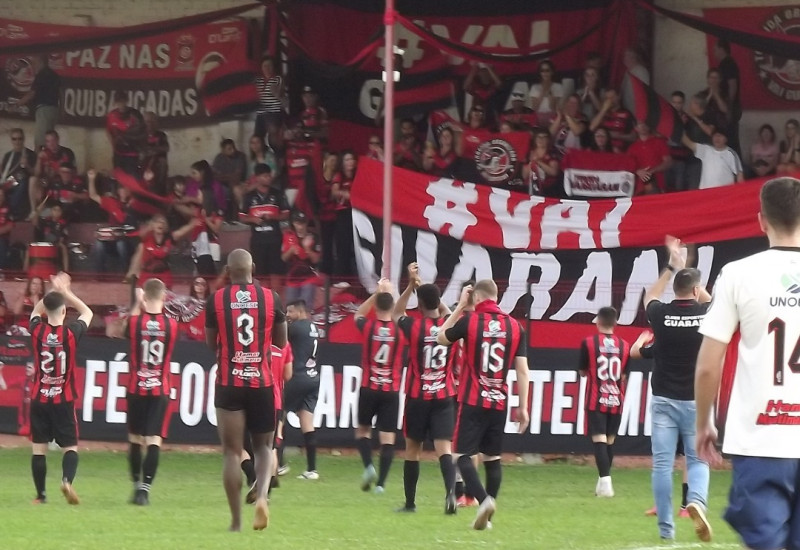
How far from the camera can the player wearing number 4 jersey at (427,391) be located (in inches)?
481

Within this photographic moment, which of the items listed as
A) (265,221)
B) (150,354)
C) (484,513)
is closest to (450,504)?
(484,513)

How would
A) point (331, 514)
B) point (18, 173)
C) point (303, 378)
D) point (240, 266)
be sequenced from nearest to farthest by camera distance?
point (240, 266) → point (331, 514) → point (303, 378) → point (18, 173)

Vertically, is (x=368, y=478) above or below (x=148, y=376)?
below

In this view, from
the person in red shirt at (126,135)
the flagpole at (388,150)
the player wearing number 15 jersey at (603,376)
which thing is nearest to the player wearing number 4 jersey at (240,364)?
the player wearing number 15 jersey at (603,376)

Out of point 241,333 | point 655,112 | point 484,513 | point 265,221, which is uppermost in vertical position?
point 655,112

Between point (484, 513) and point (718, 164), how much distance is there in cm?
934

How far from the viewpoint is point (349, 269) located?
19453 millimetres

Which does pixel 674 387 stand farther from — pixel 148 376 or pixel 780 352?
pixel 148 376

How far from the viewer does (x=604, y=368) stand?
554 inches

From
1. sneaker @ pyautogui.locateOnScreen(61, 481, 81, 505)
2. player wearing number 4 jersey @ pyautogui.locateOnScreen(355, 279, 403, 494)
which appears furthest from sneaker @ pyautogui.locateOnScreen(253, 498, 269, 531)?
player wearing number 4 jersey @ pyautogui.locateOnScreen(355, 279, 403, 494)

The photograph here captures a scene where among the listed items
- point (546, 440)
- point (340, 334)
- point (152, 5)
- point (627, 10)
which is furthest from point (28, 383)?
point (627, 10)

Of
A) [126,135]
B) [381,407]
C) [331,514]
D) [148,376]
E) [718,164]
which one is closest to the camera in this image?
[331,514]

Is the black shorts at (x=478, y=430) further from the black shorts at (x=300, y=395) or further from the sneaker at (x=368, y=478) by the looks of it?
the black shorts at (x=300, y=395)

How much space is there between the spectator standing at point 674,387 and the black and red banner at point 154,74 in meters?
12.0
